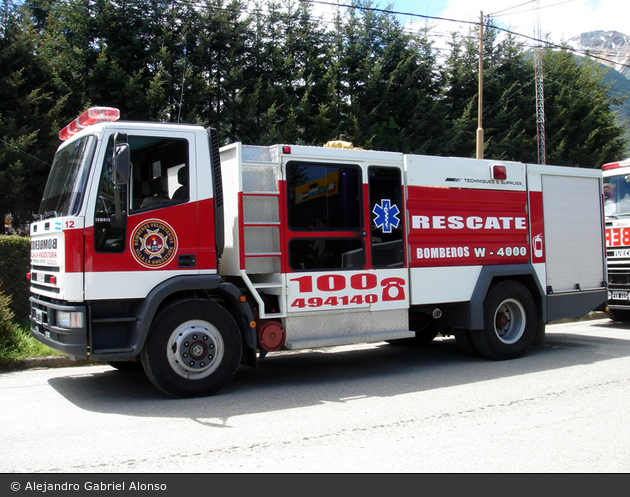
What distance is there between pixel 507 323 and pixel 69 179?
20.4 feet

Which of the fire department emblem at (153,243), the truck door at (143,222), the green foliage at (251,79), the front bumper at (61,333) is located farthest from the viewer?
the green foliage at (251,79)

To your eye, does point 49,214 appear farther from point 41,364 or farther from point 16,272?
point 16,272

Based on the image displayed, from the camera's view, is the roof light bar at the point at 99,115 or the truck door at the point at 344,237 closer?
the roof light bar at the point at 99,115

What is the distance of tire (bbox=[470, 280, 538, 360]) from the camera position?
318 inches

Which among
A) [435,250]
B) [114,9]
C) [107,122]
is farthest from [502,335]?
[114,9]

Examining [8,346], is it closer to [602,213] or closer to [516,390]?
[516,390]

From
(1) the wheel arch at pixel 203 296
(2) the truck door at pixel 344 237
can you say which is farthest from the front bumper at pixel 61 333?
(2) the truck door at pixel 344 237

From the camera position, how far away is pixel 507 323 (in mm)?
8484

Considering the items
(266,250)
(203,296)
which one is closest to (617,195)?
(266,250)

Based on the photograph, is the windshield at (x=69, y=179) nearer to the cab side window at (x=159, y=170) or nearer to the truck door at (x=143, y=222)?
the truck door at (x=143, y=222)

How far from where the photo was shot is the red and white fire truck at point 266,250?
5.79 m

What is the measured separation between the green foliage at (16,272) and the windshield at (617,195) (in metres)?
11.6

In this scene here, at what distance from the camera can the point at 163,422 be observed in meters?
5.24

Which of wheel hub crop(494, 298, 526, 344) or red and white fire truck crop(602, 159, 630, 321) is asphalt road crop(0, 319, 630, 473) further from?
red and white fire truck crop(602, 159, 630, 321)
